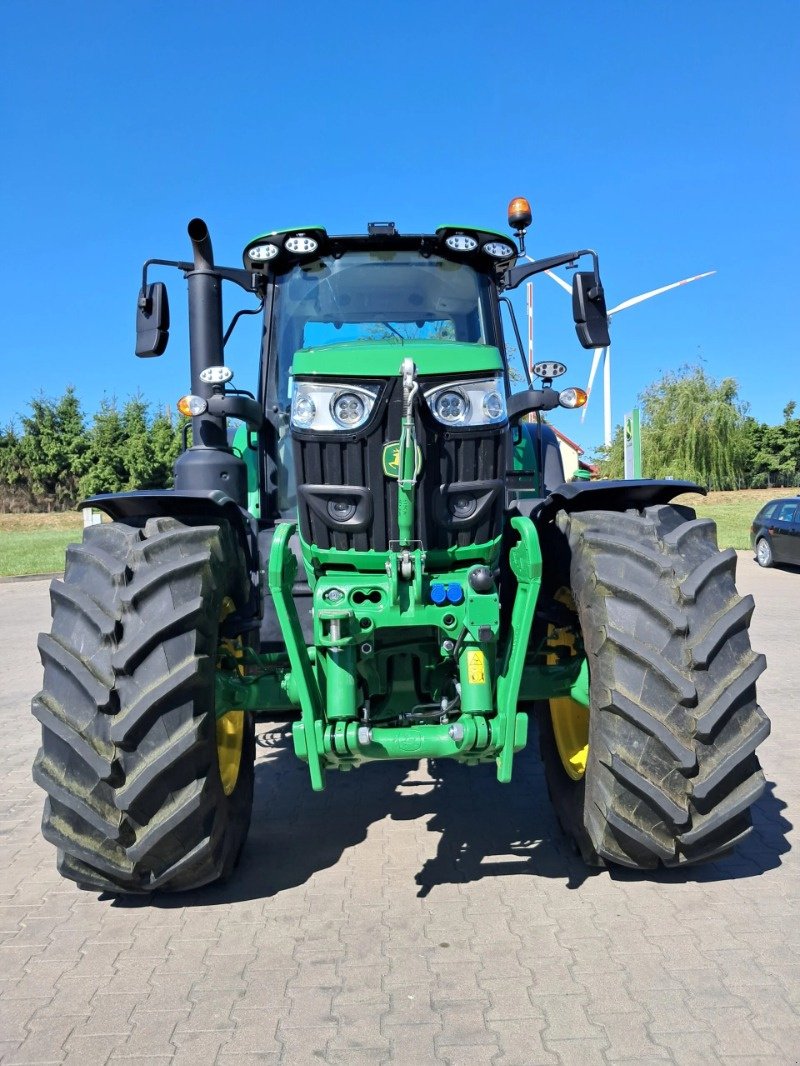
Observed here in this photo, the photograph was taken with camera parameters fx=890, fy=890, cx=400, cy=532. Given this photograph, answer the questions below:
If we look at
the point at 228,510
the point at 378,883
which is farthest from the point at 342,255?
the point at 378,883

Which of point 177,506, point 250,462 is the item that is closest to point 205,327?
point 250,462

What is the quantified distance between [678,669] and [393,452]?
4.33 feet

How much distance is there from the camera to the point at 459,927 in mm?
3428

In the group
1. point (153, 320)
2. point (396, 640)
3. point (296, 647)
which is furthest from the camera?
point (153, 320)

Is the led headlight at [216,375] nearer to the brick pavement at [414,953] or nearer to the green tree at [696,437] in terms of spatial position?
the brick pavement at [414,953]

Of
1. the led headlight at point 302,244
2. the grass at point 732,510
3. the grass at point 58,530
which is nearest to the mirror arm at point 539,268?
the led headlight at point 302,244

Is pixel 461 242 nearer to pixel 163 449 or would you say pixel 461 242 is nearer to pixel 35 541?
pixel 35 541

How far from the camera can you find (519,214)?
192 inches

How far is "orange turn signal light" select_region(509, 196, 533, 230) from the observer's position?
192 inches

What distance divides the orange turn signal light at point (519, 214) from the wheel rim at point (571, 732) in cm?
258

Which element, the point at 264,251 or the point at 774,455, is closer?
the point at 264,251

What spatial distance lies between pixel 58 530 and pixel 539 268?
38.8 m

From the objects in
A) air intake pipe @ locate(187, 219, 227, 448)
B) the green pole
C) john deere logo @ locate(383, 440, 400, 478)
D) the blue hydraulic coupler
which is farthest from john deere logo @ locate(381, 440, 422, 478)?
the green pole

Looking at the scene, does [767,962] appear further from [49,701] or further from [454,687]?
[49,701]
